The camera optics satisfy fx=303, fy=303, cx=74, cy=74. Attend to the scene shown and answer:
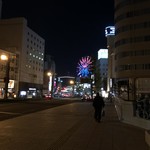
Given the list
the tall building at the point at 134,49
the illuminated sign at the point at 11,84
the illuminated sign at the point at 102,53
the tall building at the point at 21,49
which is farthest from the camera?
the illuminated sign at the point at 102,53

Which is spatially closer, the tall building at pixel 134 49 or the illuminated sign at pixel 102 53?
the tall building at pixel 134 49

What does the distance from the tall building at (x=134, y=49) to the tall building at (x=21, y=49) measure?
122 ft

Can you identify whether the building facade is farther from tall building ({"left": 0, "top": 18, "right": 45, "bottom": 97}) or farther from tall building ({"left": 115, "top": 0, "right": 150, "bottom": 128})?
tall building ({"left": 0, "top": 18, "right": 45, "bottom": 97})

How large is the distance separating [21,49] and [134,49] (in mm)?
44853

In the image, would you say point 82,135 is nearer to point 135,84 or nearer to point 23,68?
point 135,84

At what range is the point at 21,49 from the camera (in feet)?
334

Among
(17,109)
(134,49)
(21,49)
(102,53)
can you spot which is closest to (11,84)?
(21,49)

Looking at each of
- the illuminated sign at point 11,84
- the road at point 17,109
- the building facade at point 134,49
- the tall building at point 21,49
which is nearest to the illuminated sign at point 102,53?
the tall building at point 21,49

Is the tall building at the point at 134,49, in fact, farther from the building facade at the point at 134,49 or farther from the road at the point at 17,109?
the road at the point at 17,109

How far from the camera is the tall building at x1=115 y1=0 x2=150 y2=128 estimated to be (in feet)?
225

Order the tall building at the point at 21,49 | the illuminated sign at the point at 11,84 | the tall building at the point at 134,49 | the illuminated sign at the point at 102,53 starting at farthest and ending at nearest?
the illuminated sign at the point at 102,53, the tall building at the point at 21,49, the illuminated sign at the point at 11,84, the tall building at the point at 134,49

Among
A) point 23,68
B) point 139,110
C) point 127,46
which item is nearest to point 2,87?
point 23,68

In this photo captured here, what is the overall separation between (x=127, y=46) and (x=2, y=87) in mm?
37664

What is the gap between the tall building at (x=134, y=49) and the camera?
68.4 meters
